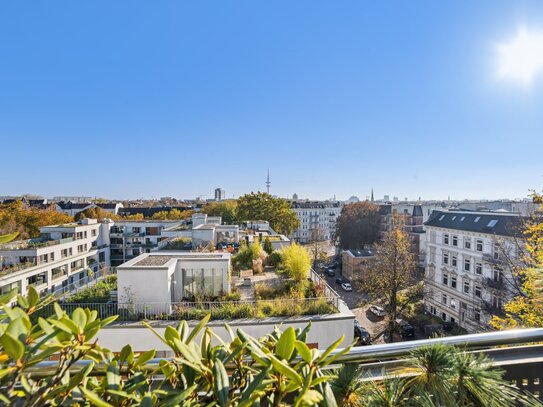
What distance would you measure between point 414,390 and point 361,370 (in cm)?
22

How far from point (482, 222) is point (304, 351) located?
20.7 metres

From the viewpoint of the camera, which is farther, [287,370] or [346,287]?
[346,287]

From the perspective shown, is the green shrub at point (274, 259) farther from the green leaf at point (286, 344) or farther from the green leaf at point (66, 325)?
the green leaf at point (66, 325)

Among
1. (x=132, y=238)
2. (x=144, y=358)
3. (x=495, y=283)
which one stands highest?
(x=144, y=358)

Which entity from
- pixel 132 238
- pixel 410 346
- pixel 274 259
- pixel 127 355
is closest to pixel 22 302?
pixel 127 355

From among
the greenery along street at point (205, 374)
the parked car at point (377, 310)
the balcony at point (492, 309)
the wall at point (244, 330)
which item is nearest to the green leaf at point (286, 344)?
the greenery along street at point (205, 374)

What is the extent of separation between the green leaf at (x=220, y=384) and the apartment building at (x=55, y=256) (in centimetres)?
1747

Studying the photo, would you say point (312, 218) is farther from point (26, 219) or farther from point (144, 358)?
point (144, 358)

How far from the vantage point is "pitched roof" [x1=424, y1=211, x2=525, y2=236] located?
1492 centimetres

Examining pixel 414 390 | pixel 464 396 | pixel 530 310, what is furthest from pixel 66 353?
pixel 530 310

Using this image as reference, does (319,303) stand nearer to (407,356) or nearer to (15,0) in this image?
(407,356)

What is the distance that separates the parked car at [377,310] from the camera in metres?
20.5

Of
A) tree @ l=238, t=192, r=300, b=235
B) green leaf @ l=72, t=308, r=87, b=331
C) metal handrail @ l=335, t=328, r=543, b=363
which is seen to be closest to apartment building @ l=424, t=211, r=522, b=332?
tree @ l=238, t=192, r=300, b=235

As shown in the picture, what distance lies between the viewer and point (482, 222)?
17375 millimetres
